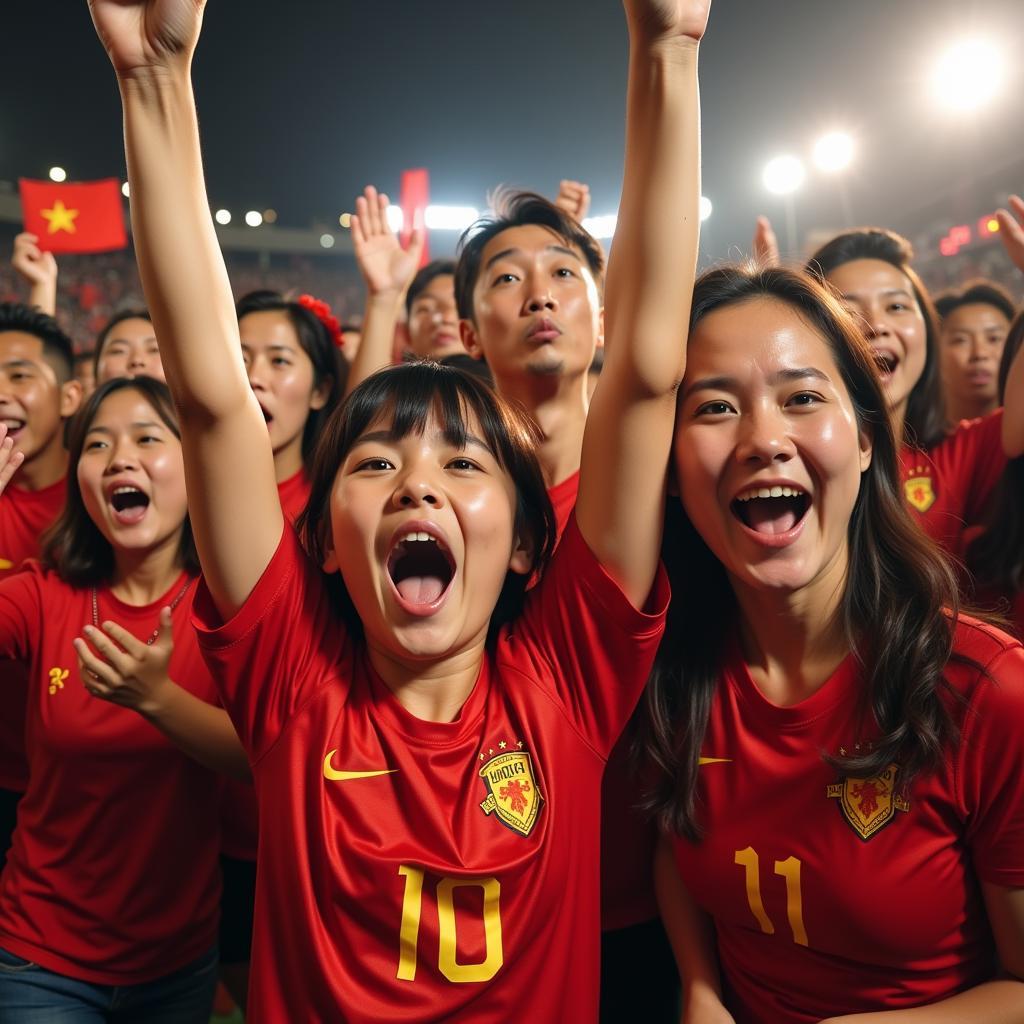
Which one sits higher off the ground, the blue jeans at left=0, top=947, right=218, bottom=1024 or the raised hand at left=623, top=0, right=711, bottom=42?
the raised hand at left=623, top=0, right=711, bottom=42

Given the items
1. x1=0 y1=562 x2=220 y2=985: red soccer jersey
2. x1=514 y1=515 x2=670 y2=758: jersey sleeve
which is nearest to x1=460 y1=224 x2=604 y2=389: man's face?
x1=514 y1=515 x2=670 y2=758: jersey sleeve

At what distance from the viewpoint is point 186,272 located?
1.35 meters

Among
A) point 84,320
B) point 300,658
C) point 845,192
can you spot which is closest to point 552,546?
point 300,658

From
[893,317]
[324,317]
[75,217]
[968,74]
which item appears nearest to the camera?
[893,317]

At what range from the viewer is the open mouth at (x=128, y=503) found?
7.25 feet

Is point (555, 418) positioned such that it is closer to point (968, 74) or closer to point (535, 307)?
point (535, 307)

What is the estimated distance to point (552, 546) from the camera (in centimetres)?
176

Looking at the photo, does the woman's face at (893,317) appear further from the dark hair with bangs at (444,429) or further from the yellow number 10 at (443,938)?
the yellow number 10 at (443,938)

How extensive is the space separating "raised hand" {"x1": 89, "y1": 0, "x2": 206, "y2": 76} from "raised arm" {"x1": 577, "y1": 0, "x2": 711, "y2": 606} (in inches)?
26.9

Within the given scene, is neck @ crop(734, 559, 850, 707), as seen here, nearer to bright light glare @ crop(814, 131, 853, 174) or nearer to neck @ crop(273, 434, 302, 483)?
neck @ crop(273, 434, 302, 483)

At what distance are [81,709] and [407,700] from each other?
0.96 metres

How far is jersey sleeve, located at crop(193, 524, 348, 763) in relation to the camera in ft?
4.72

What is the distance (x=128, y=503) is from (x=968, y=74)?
13869mm

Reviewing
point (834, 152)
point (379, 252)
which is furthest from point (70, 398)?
point (834, 152)
